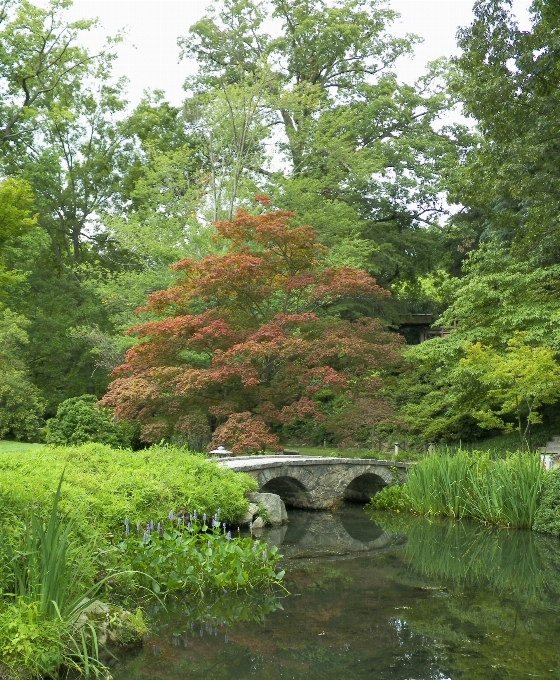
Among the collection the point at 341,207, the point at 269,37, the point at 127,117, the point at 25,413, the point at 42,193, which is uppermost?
the point at 269,37

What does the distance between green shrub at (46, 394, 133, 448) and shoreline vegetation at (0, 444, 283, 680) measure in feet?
23.2

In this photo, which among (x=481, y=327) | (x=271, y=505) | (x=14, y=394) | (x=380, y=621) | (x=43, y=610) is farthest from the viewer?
(x=14, y=394)

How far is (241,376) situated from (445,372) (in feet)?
16.4

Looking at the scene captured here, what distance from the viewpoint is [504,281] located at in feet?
55.5

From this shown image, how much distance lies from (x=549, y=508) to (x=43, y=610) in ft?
27.4

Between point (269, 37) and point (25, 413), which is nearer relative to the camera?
point (25, 413)

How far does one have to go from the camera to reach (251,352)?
609 inches

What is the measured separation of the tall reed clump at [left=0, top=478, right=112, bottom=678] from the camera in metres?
5.14

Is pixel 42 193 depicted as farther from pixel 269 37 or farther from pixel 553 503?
pixel 553 503

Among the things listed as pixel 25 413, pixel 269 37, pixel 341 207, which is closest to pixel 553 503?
pixel 341 207

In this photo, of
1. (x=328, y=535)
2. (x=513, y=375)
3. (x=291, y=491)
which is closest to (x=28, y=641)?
(x=328, y=535)

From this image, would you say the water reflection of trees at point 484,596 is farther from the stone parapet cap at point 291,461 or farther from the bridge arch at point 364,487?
the bridge arch at point 364,487

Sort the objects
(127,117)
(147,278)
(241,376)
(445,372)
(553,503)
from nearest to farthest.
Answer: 1. (553,503)
2. (241,376)
3. (445,372)
4. (147,278)
5. (127,117)

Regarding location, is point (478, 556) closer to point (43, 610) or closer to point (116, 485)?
point (116, 485)
